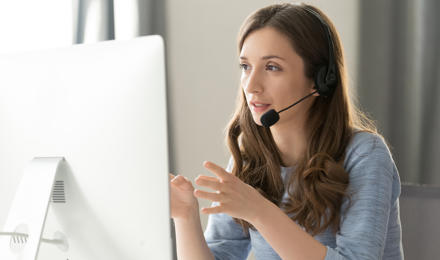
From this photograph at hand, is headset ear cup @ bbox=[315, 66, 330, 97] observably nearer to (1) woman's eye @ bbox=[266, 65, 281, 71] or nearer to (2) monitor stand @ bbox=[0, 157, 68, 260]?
(1) woman's eye @ bbox=[266, 65, 281, 71]

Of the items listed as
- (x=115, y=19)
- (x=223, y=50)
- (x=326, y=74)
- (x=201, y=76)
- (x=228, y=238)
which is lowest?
(x=228, y=238)

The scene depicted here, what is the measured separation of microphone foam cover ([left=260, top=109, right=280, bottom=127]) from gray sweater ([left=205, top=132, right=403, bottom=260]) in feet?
0.64

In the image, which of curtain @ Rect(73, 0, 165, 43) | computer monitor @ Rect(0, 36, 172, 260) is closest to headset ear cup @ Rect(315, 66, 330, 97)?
computer monitor @ Rect(0, 36, 172, 260)

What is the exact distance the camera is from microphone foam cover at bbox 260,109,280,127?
46.1 inches

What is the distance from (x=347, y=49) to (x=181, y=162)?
884mm

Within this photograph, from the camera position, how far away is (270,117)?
1171 millimetres

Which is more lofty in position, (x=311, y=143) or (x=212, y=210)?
(x=311, y=143)

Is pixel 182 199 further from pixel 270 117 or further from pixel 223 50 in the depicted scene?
pixel 223 50

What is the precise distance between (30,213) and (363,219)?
68cm

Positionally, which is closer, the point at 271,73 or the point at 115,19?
the point at 271,73

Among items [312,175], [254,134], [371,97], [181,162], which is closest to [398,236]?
[312,175]

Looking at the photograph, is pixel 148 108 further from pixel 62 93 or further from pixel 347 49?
pixel 347 49

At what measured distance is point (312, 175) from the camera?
121 cm

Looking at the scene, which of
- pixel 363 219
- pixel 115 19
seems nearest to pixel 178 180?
pixel 363 219
